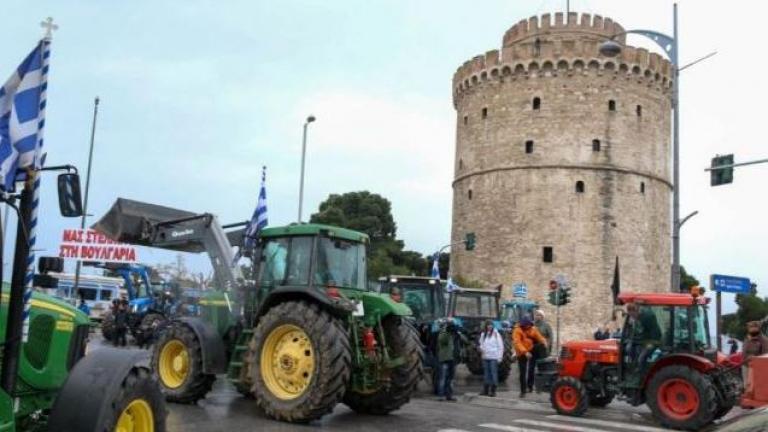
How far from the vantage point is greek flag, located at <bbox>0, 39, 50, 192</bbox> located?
15.9ft

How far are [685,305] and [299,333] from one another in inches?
222

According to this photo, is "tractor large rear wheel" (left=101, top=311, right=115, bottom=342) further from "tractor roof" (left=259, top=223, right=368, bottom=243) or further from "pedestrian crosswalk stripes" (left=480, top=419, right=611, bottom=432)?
"pedestrian crosswalk stripes" (left=480, top=419, right=611, bottom=432)

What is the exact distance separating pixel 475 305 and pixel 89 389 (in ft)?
44.1

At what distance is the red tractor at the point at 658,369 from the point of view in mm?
10195

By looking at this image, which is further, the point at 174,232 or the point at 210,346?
the point at 174,232

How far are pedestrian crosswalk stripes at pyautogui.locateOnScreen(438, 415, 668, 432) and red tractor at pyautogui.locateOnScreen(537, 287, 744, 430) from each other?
0.39 meters

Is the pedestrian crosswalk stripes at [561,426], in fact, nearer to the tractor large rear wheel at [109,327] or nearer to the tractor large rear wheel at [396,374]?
the tractor large rear wheel at [396,374]

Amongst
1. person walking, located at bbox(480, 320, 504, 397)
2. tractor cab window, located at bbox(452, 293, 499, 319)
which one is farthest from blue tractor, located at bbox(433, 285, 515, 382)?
person walking, located at bbox(480, 320, 504, 397)

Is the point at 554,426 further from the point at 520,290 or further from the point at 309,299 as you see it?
the point at 520,290

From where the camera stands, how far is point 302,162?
2217cm

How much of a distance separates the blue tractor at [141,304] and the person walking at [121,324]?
0.94 ft

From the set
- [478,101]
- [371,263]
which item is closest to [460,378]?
[371,263]

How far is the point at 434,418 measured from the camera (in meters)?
10.3

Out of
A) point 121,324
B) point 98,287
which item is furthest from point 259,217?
point 98,287
